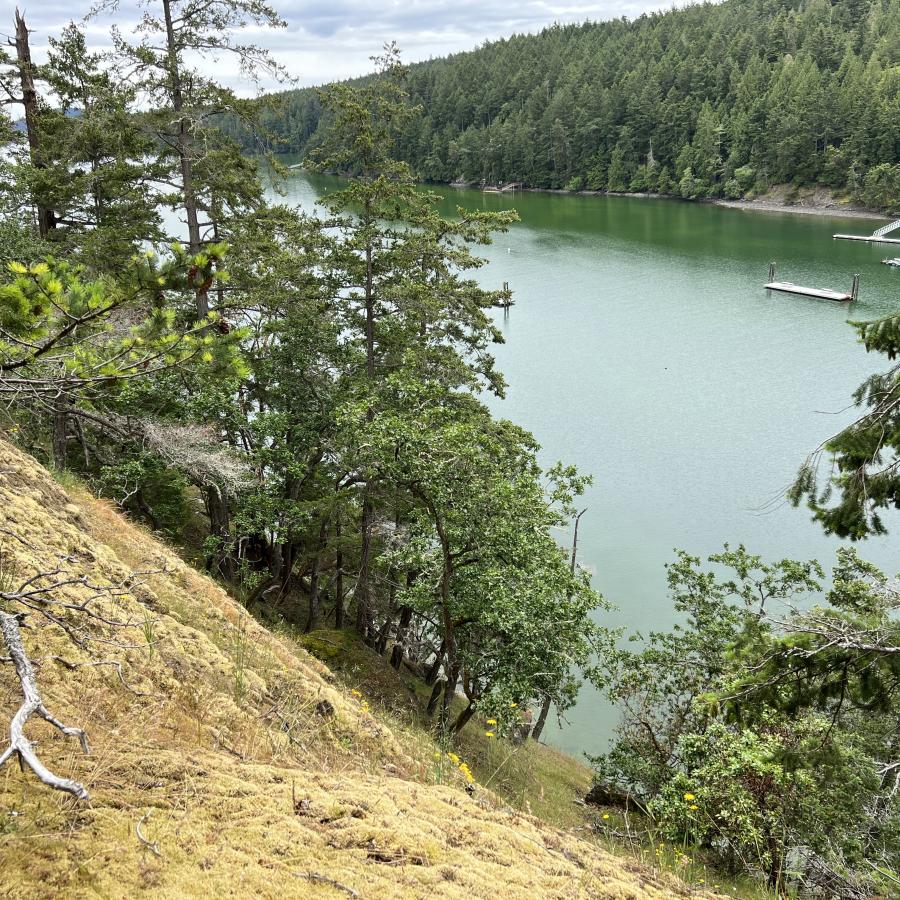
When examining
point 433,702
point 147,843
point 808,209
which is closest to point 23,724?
point 147,843

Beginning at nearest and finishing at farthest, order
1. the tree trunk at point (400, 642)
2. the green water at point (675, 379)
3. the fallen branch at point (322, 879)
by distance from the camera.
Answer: the fallen branch at point (322, 879), the tree trunk at point (400, 642), the green water at point (675, 379)

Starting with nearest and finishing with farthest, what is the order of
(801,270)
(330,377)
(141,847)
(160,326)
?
(141,847) < (160,326) < (330,377) < (801,270)

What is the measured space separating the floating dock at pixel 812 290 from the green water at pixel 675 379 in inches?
24.9

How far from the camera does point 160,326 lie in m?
4.99

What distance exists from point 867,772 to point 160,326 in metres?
9.43

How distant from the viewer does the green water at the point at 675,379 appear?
878 inches

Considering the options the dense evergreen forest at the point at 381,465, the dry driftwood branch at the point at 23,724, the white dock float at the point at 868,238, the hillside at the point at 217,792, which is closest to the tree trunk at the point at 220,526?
the dense evergreen forest at the point at 381,465

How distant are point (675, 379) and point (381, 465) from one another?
27.0 m

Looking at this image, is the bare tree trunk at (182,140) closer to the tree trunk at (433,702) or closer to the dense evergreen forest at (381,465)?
the dense evergreen forest at (381,465)

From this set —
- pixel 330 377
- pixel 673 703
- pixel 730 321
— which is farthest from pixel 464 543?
pixel 730 321

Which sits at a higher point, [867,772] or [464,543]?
[464,543]

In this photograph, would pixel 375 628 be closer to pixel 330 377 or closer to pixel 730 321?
pixel 330 377

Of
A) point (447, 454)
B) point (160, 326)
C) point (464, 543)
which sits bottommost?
point (464, 543)

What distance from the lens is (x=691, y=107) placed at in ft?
306
